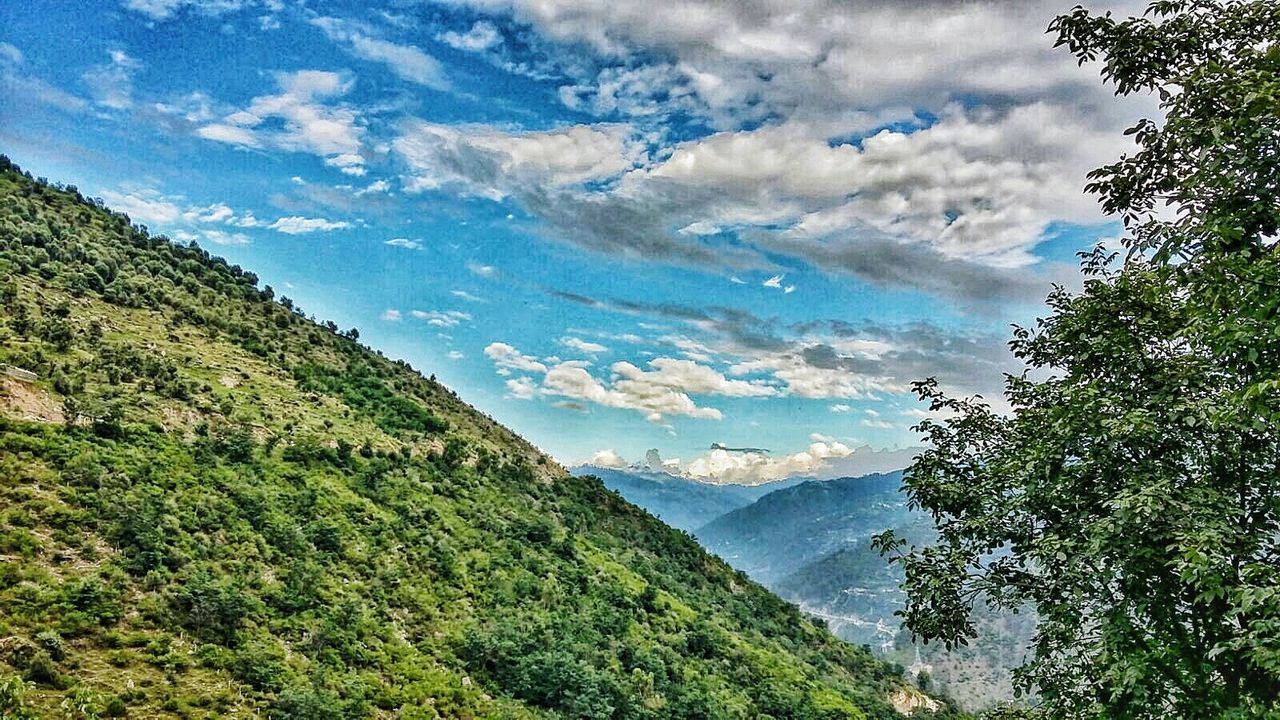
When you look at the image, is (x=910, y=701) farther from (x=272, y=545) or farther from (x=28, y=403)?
(x=28, y=403)

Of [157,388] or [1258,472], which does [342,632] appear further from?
[1258,472]

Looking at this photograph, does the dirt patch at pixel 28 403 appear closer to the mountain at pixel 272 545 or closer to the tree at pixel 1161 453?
the mountain at pixel 272 545

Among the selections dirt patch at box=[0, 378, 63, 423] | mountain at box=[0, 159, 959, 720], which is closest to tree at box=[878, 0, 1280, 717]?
mountain at box=[0, 159, 959, 720]

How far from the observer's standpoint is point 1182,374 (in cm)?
771

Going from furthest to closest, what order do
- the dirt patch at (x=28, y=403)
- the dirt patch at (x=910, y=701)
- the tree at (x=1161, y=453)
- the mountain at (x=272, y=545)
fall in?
the dirt patch at (x=910, y=701), the dirt patch at (x=28, y=403), the mountain at (x=272, y=545), the tree at (x=1161, y=453)

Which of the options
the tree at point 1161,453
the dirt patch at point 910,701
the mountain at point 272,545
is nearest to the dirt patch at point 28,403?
the mountain at point 272,545

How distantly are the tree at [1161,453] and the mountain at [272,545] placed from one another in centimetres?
2053

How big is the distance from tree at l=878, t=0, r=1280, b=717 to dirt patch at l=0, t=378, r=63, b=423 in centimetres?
3177

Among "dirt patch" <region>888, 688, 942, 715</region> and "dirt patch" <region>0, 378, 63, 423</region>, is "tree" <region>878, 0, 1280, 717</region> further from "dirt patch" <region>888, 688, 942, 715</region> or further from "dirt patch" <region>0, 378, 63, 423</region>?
"dirt patch" <region>888, 688, 942, 715</region>

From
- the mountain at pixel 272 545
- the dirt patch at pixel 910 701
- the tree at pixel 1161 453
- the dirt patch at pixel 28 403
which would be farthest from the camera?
the dirt patch at pixel 910 701

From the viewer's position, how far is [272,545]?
28.0m

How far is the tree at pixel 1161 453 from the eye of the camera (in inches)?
241

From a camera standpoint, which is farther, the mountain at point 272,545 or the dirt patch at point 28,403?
the dirt patch at point 28,403

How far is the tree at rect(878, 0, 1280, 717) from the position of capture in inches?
241
